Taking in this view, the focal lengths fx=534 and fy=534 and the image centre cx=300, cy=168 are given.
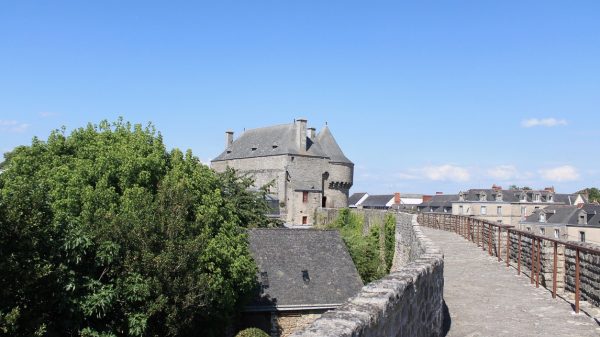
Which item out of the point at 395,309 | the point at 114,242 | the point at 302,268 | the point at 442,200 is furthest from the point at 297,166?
the point at 395,309

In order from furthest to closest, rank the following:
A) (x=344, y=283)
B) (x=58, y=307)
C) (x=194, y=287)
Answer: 1. (x=344, y=283)
2. (x=194, y=287)
3. (x=58, y=307)

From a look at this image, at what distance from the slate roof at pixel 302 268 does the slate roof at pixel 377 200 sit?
66.1 m

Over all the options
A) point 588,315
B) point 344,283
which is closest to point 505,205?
point 344,283

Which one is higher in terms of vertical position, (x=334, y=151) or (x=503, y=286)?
(x=334, y=151)

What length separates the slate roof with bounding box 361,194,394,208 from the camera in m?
93.5

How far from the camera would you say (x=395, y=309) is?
14.4ft

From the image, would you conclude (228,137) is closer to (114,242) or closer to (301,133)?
(301,133)

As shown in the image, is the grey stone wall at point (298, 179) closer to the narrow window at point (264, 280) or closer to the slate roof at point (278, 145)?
the slate roof at point (278, 145)

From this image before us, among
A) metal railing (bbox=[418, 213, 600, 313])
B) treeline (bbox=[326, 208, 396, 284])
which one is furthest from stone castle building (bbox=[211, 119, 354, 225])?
metal railing (bbox=[418, 213, 600, 313])

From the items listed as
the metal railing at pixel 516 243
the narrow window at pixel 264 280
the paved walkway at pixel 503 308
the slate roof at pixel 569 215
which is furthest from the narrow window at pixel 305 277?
the slate roof at pixel 569 215

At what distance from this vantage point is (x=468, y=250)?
1775 centimetres

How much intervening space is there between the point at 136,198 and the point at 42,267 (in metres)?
6.90

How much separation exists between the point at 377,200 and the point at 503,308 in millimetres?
87995

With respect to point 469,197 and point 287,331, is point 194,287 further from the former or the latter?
point 469,197
